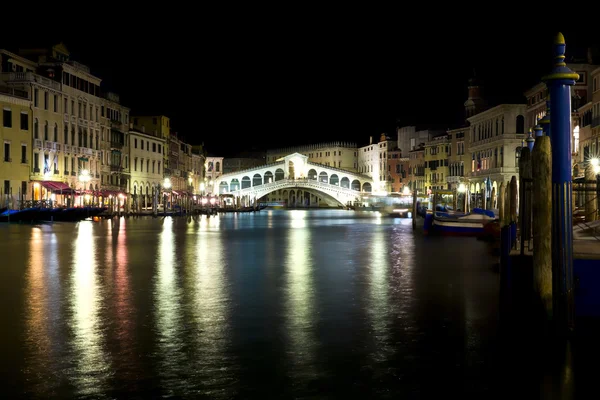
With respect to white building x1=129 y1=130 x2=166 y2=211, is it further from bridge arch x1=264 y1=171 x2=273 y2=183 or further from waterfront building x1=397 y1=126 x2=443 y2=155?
bridge arch x1=264 y1=171 x2=273 y2=183

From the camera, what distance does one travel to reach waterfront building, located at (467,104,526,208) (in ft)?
194

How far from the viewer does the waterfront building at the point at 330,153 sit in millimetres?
129500

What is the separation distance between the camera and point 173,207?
217ft

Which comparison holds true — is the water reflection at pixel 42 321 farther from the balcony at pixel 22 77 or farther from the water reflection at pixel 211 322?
the balcony at pixel 22 77

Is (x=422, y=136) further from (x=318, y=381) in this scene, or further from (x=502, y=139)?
(x=318, y=381)

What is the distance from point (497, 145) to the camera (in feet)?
201

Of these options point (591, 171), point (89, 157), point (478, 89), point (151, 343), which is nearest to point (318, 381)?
point (151, 343)

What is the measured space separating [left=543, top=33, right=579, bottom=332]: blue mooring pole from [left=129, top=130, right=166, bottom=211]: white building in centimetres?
5586

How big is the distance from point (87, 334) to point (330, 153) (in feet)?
408

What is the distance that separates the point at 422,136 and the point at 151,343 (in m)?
92.6

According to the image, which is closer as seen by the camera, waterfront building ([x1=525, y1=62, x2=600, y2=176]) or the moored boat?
the moored boat

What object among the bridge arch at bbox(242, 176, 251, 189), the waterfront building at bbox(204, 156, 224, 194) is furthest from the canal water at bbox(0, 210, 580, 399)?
the bridge arch at bbox(242, 176, 251, 189)

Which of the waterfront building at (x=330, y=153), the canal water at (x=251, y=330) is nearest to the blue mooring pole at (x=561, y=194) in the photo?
the canal water at (x=251, y=330)

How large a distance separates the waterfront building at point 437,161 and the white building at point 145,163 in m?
30.5
